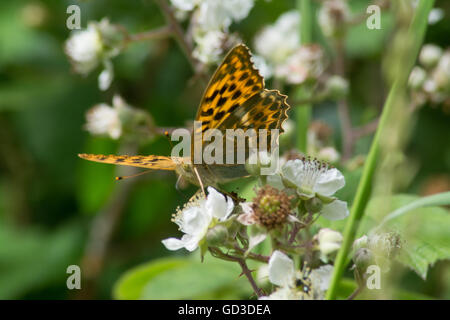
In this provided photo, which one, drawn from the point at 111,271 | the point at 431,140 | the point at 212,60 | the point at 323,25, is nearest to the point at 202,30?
the point at 212,60

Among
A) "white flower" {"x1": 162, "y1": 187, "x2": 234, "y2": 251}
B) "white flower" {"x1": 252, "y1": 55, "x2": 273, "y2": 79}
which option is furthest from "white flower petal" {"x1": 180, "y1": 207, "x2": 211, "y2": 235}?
"white flower" {"x1": 252, "y1": 55, "x2": 273, "y2": 79}

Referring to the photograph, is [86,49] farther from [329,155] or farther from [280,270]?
[280,270]

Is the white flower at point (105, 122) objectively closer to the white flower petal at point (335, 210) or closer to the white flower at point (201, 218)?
the white flower at point (201, 218)

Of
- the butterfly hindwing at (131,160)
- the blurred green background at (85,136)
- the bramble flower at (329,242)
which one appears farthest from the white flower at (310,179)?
the blurred green background at (85,136)

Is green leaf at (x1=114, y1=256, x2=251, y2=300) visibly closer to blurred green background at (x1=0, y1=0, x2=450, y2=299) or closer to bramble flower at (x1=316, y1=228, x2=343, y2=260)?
bramble flower at (x1=316, y1=228, x2=343, y2=260)
